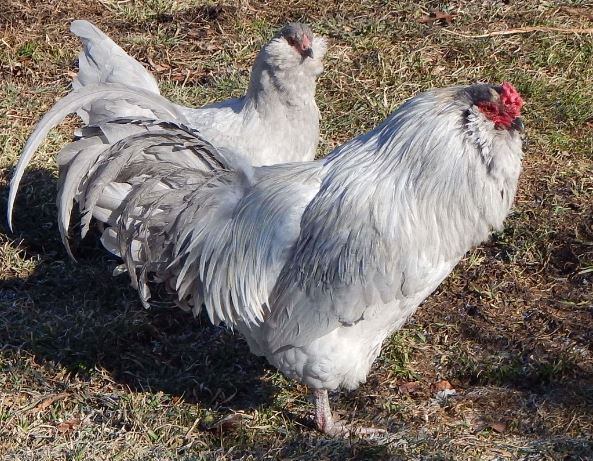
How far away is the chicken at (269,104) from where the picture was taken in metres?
5.31

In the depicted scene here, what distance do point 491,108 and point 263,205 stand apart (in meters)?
1.06

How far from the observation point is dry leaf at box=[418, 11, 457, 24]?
25.0 ft

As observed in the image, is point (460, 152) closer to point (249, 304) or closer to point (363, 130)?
point (249, 304)

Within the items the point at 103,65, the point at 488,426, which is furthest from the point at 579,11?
the point at 488,426

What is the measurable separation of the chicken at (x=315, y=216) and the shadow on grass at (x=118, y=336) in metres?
0.59

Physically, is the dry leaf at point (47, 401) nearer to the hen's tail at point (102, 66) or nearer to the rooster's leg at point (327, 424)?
the rooster's leg at point (327, 424)

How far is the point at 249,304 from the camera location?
4.12 metres

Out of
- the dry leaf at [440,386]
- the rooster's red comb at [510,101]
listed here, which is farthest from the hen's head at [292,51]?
the dry leaf at [440,386]

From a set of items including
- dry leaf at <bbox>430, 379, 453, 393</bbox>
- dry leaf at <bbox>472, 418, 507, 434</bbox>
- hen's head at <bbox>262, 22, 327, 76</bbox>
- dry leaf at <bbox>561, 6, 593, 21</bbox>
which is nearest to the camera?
dry leaf at <bbox>472, 418, 507, 434</bbox>

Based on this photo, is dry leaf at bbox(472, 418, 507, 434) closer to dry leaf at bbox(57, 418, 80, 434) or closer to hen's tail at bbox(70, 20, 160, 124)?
dry leaf at bbox(57, 418, 80, 434)

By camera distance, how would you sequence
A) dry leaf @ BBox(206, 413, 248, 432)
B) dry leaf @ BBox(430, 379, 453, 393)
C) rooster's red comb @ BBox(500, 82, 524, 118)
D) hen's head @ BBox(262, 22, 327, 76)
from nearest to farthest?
rooster's red comb @ BBox(500, 82, 524, 118)
dry leaf @ BBox(206, 413, 248, 432)
dry leaf @ BBox(430, 379, 453, 393)
hen's head @ BBox(262, 22, 327, 76)

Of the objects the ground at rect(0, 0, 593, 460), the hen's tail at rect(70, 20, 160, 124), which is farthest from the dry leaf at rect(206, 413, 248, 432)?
the hen's tail at rect(70, 20, 160, 124)

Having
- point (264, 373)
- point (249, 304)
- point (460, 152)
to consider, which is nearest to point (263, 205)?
point (249, 304)

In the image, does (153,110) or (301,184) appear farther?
(153,110)
